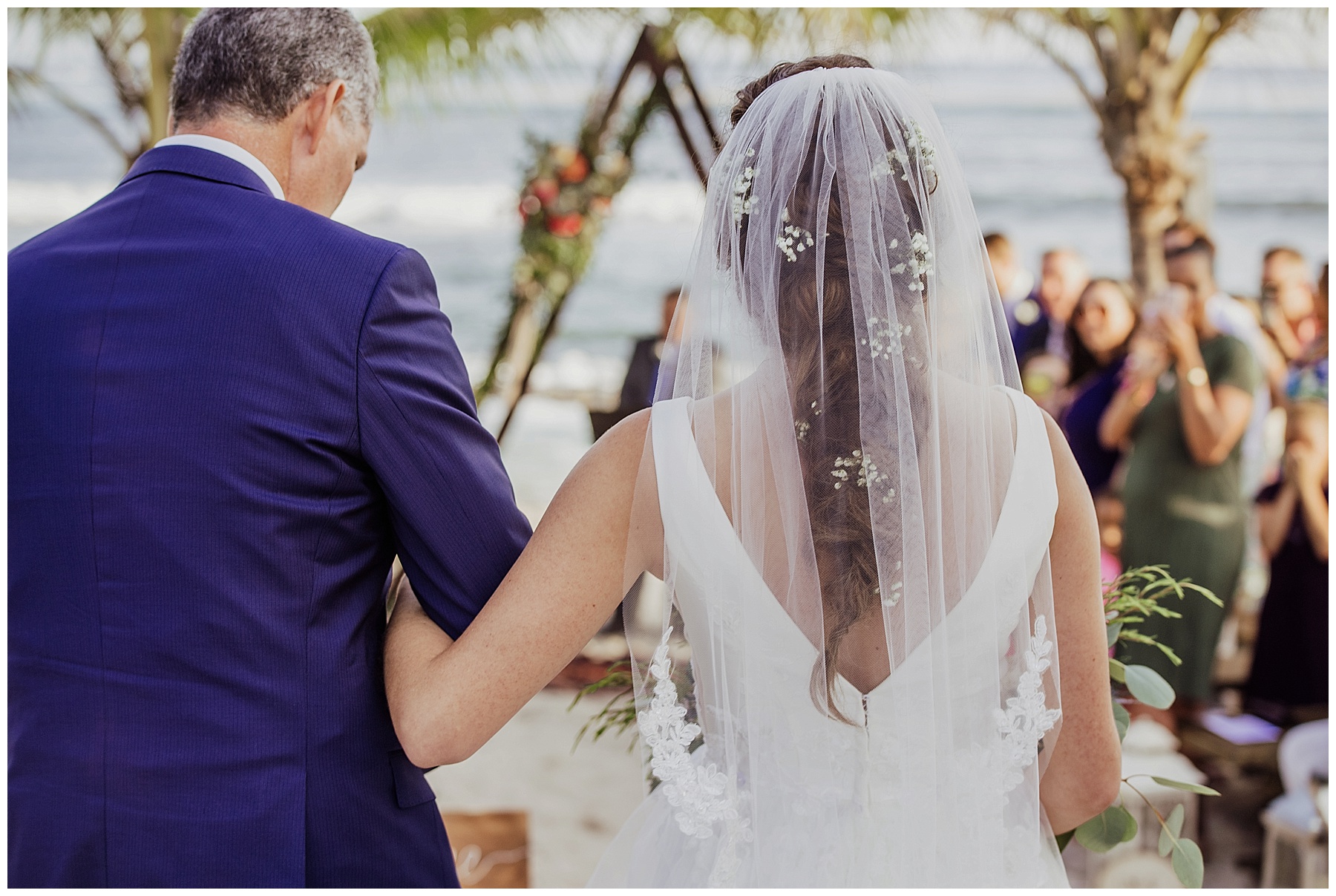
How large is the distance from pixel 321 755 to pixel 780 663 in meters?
0.67

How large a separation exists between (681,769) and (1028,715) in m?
0.51

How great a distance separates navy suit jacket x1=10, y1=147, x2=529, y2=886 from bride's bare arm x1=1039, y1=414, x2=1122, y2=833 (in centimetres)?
83

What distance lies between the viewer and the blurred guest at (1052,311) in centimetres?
554

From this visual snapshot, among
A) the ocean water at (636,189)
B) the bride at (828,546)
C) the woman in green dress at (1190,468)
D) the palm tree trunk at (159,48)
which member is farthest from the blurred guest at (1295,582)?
the ocean water at (636,189)

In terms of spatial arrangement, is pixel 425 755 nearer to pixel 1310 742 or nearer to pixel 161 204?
pixel 161 204

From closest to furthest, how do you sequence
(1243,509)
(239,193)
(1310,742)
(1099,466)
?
(239,193) → (1310,742) → (1243,509) → (1099,466)

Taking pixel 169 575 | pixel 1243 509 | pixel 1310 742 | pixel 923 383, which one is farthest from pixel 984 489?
pixel 1243 509

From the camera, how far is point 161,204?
1.49 metres

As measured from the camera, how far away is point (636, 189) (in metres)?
18.3

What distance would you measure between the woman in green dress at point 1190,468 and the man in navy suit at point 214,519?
3851mm

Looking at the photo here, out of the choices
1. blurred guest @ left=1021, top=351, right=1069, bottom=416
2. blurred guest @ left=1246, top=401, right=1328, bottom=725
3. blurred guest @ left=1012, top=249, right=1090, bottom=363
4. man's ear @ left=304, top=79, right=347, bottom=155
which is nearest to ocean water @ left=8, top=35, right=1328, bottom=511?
blurred guest @ left=1012, top=249, right=1090, bottom=363

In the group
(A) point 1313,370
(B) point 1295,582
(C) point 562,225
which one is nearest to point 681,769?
(B) point 1295,582

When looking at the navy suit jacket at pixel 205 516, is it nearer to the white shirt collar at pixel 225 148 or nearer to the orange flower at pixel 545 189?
the white shirt collar at pixel 225 148

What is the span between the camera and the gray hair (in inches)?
61.7
